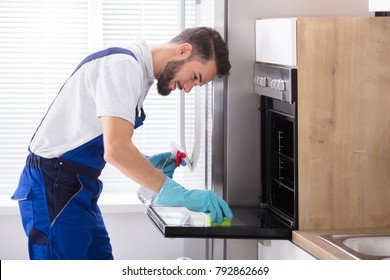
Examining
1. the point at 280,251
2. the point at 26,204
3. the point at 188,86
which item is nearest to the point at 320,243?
the point at 280,251

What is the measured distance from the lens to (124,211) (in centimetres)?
362

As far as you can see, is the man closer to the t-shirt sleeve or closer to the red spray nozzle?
the t-shirt sleeve

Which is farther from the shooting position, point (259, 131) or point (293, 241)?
point (259, 131)

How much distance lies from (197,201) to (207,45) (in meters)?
0.51

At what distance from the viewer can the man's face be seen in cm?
250

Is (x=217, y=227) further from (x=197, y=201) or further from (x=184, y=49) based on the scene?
(x=184, y=49)

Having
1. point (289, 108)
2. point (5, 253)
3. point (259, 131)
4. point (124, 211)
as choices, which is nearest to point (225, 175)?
point (259, 131)

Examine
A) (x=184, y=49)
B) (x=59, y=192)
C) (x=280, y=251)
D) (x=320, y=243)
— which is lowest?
(x=280, y=251)

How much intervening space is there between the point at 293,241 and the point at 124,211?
135 cm

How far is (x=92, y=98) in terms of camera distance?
2.45m

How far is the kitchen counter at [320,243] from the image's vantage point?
2111 mm

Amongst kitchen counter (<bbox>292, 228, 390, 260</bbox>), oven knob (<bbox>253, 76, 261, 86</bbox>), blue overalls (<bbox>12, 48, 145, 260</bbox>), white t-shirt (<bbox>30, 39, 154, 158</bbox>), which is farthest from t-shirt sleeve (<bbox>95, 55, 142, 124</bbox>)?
kitchen counter (<bbox>292, 228, 390, 260</bbox>)
